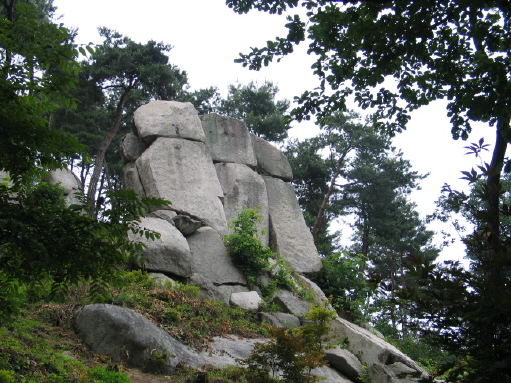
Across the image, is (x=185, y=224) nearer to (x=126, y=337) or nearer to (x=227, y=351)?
(x=227, y=351)

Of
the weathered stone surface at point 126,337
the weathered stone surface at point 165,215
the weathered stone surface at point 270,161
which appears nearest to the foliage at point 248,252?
the weathered stone surface at point 165,215

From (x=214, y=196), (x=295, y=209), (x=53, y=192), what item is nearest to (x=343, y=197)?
(x=295, y=209)

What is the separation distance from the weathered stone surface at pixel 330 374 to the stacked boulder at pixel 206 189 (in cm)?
356

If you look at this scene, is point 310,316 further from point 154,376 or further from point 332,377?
point 154,376

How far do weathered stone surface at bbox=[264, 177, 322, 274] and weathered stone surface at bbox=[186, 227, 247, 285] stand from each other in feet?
10.3

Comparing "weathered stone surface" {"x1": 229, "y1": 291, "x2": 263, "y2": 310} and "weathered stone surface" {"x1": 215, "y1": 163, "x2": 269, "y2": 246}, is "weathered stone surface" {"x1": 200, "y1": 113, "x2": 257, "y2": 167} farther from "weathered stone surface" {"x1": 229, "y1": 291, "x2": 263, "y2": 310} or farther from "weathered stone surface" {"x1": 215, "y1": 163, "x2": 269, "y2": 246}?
"weathered stone surface" {"x1": 229, "y1": 291, "x2": 263, "y2": 310}

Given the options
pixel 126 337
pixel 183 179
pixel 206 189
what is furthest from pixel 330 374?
pixel 183 179

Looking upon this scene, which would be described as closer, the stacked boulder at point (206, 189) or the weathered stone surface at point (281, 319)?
the weathered stone surface at point (281, 319)

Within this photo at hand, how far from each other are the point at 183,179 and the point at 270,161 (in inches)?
199

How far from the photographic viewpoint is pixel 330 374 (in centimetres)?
911

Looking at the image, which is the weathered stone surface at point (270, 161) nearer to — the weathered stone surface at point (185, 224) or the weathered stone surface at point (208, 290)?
the weathered stone surface at point (185, 224)

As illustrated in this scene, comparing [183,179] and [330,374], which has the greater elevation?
[183,179]

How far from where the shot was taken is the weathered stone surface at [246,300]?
465 inches

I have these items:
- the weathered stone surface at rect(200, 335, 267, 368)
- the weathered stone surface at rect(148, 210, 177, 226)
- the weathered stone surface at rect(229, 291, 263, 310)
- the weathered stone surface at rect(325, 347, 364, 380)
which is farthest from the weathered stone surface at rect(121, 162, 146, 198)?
the weathered stone surface at rect(325, 347, 364, 380)
